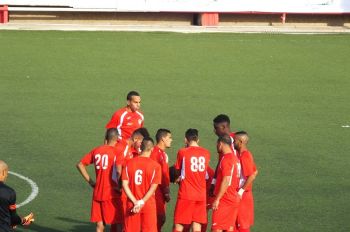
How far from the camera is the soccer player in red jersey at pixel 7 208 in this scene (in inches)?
500

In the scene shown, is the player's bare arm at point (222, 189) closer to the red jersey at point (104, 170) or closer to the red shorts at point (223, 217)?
the red shorts at point (223, 217)

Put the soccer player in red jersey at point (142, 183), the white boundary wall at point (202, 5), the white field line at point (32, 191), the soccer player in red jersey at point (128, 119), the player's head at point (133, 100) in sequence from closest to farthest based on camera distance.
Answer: the soccer player in red jersey at point (142, 183) → the player's head at point (133, 100) → the soccer player in red jersey at point (128, 119) → the white field line at point (32, 191) → the white boundary wall at point (202, 5)

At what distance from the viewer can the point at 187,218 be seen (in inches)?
580

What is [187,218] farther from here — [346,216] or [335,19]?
[335,19]

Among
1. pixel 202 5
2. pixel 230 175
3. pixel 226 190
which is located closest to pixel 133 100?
pixel 226 190

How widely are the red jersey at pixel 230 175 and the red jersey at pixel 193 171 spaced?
0.92 feet

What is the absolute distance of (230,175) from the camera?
46.5 feet

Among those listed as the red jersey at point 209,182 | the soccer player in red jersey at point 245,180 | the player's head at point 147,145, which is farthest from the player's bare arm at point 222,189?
the player's head at point 147,145

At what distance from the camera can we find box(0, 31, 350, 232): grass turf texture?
18.9 metres

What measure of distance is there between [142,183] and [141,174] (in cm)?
13

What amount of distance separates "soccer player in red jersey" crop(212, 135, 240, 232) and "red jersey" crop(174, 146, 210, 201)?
27 centimetres

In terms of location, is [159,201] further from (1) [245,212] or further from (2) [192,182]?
(1) [245,212]

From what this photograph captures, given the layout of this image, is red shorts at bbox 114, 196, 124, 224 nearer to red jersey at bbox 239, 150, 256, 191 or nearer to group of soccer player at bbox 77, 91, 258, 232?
group of soccer player at bbox 77, 91, 258, 232

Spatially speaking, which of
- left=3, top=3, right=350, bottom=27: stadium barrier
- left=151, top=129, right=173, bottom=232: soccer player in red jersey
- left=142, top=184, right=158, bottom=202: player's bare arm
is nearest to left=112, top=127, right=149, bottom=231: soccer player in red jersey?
left=151, top=129, right=173, bottom=232: soccer player in red jersey
